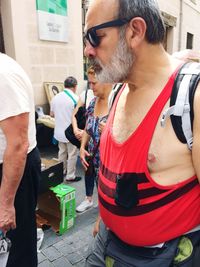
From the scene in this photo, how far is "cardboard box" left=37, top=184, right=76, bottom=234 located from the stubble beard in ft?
6.62

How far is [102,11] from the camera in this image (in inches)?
44.2

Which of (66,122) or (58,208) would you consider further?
(66,122)

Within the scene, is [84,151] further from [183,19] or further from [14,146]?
[183,19]

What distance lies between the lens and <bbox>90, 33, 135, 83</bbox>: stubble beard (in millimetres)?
1135

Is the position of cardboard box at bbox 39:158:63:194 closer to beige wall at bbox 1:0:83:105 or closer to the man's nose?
the man's nose

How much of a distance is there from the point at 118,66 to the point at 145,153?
382 mm

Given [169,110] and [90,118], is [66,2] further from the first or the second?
[169,110]

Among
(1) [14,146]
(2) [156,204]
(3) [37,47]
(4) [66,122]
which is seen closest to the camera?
(2) [156,204]

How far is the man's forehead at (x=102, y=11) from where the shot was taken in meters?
1.11

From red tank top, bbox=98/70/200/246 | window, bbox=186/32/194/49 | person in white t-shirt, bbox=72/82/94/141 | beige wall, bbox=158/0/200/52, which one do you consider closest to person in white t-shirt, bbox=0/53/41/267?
red tank top, bbox=98/70/200/246

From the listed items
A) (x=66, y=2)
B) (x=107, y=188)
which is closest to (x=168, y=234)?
(x=107, y=188)

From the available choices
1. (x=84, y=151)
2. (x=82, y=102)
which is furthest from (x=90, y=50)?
(x=82, y=102)

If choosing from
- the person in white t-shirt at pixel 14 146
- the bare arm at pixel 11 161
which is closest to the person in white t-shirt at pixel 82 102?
the person in white t-shirt at pixel 14 146

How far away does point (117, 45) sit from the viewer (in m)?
1.14
